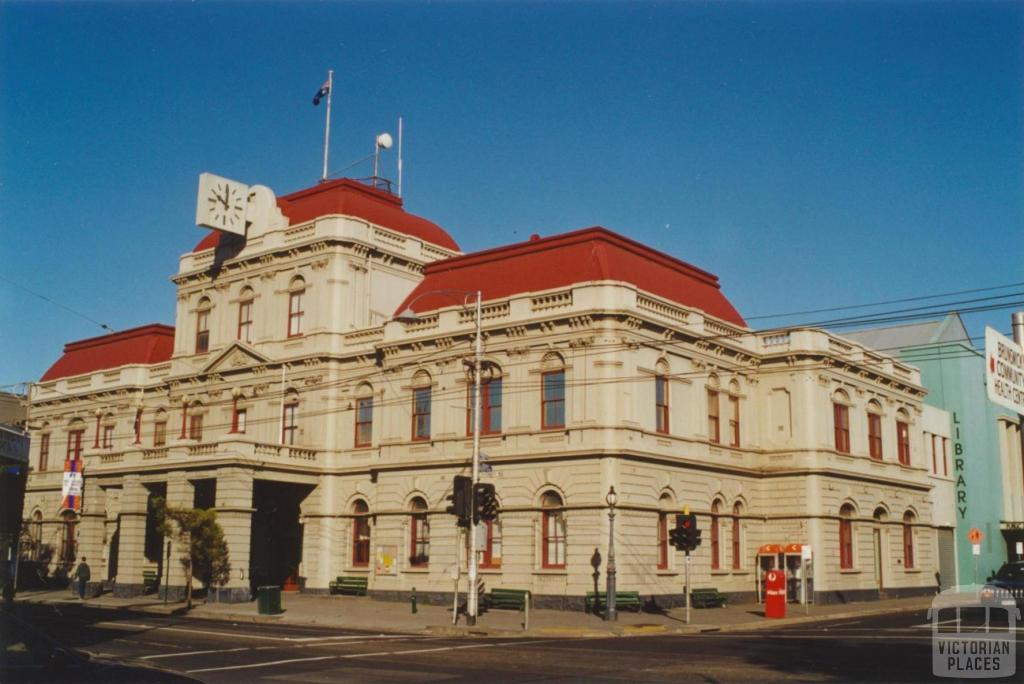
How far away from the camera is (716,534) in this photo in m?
44.3

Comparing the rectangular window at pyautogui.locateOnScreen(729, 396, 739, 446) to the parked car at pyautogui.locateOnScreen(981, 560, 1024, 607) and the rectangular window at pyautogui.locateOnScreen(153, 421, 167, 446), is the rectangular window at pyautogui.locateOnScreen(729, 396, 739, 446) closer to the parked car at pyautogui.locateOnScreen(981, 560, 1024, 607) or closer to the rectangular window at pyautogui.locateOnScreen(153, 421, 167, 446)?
the parked car at pyautogui.locateOnScreen(981, 560, 1024, 607)

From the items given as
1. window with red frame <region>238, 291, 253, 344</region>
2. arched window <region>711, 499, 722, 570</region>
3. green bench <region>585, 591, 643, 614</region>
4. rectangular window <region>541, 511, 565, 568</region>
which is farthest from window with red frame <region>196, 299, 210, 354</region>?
arched window <region>711, 499, 722, 570</region>

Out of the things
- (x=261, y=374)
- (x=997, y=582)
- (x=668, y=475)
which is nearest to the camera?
(x=997, y=582)

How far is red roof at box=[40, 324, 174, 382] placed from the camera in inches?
2391

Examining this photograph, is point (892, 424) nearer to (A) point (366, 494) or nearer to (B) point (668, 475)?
(B) point (668, 475)

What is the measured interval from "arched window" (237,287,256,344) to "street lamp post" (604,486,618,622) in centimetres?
2201

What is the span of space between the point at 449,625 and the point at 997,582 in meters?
17.7

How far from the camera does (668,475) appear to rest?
1622 inches

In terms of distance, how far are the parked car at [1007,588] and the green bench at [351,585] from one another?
2404 centimetres

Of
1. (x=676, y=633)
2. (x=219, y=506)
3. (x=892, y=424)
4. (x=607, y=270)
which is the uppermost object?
(x=607, y=270)

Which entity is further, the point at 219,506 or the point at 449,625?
the point at 219,506

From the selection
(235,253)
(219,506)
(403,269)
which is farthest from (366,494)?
(235,253)

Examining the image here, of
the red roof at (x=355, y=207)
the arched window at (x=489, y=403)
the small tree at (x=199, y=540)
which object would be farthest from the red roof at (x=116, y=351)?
the arched window at (x=489, y=403)

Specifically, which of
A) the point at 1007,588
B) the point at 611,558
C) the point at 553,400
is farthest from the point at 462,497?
the point at 1007,588
